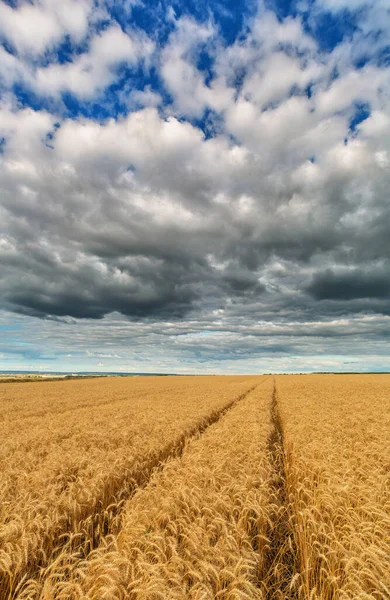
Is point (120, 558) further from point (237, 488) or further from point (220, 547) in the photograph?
point (237, 488)

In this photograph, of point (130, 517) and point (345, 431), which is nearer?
point (130, 517)

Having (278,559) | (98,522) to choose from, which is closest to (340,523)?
(278,559)

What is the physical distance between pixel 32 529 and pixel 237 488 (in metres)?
3.36

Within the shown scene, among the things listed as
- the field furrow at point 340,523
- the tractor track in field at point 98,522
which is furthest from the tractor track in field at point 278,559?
the tractor track in field at point 98,522

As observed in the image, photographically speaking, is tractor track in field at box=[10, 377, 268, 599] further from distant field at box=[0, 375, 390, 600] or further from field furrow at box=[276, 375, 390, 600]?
field furrow at box=[276, 375, 390, 600]

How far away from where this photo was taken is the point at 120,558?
352cm

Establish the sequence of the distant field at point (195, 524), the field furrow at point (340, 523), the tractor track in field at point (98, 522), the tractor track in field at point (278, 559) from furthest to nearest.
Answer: the tractor track in field at point (98, 522) < the tractor track in field at point (278, 559) < the field furrow at point (340, 523) < the distant field at point (195, 524)

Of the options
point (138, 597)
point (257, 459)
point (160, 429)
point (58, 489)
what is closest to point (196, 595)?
point (138, 597)

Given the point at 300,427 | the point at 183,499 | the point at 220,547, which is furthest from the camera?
the point at 300,427

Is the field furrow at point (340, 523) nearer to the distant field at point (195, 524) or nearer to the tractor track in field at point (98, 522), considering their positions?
the distant field at point (195, 524)

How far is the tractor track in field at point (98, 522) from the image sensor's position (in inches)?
168

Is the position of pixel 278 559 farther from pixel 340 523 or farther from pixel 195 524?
pixel 195 524

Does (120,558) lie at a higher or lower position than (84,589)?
higher

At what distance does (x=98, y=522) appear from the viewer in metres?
5.80
